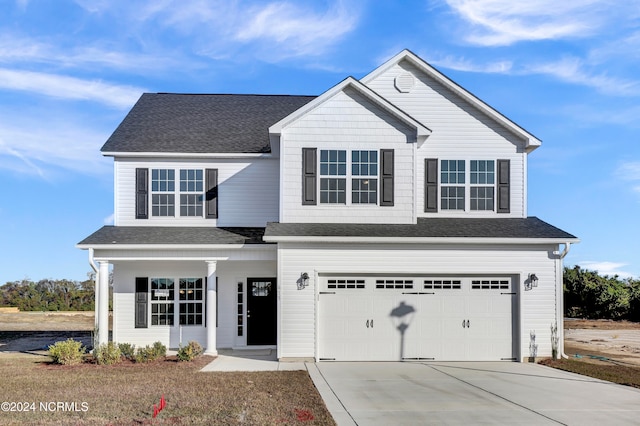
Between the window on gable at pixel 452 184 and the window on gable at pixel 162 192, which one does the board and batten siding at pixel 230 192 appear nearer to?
the window on gable at pixel 162 192

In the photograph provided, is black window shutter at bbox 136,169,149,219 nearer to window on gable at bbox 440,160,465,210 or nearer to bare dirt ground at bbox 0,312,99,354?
bare dirt ground at bbox 0,312,99,354

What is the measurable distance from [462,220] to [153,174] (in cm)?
971

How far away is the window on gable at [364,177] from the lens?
56.9ft

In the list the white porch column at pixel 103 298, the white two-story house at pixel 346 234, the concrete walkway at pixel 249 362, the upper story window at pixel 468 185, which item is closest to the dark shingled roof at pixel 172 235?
the white two-story house at pixel 346 234

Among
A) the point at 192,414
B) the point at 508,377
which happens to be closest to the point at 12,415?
the point at 192,414

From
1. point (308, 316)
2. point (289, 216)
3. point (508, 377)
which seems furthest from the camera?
point (289, 216)

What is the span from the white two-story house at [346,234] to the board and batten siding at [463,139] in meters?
0.04

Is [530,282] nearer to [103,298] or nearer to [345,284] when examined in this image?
[345,284]

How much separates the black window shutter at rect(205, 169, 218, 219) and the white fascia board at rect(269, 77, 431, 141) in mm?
3239

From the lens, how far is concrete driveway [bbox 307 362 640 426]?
9648 mm

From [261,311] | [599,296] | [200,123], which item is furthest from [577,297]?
[200,123]

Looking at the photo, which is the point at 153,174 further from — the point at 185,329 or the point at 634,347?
the point at 634,347

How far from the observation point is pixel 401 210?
17.3m

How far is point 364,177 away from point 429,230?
239 centimetres
